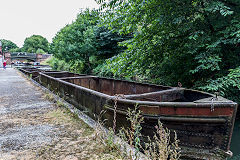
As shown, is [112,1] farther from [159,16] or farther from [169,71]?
[169,71]

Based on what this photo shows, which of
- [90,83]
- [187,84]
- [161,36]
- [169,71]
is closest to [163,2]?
[161,36]

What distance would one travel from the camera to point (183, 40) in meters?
5.95

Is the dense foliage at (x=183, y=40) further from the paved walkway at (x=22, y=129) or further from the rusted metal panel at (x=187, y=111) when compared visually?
the paved walkway at (x=22, y=129)

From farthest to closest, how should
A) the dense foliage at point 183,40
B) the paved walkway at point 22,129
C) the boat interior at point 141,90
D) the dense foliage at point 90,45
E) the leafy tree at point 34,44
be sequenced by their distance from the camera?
1. the leafy tree at point 34,44
2. the dense foliage at point 90,45
3. the dense foliage at point 183,40
4. the boat interior at point 141,90
5. the paved walkway at point 22,129

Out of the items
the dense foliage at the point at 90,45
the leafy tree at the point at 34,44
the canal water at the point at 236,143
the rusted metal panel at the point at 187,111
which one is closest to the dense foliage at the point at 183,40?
the canal water at the point at 236,143

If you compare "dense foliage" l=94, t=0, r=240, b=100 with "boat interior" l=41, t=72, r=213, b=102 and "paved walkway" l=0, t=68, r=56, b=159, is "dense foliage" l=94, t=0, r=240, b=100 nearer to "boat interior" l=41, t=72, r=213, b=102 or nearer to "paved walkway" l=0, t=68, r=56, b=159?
"boat interior" l=41, t=72, r=213, b=102

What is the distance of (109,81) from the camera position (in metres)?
6.00

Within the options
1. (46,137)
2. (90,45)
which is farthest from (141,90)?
(90,45)

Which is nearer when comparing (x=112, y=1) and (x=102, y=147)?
(x=102, y=147)

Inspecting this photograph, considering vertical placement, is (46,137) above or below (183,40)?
below

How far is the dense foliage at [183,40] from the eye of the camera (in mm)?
4594

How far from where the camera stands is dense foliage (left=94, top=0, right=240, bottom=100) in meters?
4.59

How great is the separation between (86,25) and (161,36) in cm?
1559

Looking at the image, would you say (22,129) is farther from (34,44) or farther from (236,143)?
(34,44)
